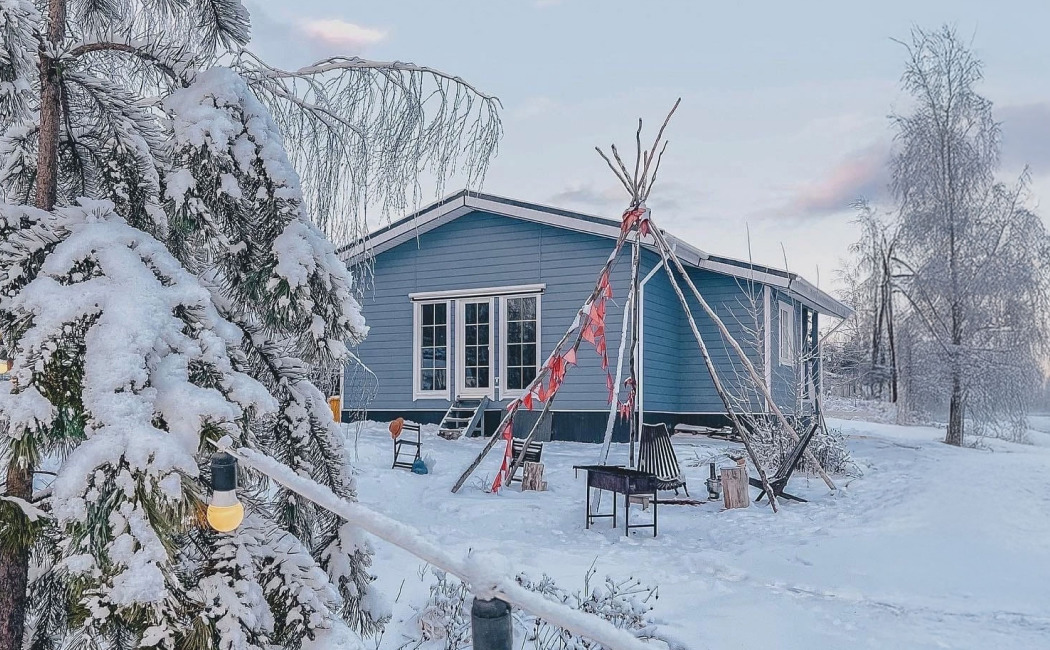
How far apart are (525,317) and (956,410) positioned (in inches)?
402

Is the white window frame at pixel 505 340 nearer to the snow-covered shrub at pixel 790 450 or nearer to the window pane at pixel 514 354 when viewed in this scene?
the window pane at pixel 514 354

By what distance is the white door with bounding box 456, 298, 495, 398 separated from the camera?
616 inches

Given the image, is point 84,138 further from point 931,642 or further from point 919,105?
point 919,105

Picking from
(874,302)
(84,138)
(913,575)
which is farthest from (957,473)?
A: (874,302)

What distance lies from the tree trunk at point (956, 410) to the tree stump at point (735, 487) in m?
11.0

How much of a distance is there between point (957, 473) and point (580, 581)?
28.7 ft

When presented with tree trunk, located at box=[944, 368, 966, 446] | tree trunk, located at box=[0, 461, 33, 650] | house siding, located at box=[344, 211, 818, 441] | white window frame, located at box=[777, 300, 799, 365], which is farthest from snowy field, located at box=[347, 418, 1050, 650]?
tree trunk, located at box=[944, 368, 966, 446]

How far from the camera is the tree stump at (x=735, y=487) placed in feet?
28.8

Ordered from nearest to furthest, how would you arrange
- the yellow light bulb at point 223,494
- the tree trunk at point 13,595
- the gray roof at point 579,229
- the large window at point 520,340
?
the yellow light bulb at point 223,494 < the tree trunk at point 13,595 < the gray roof at point 579,229 < the large window at point 520,340

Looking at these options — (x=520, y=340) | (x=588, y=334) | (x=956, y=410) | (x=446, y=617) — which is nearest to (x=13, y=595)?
(x=446, y=617)

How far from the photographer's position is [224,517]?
1.58m

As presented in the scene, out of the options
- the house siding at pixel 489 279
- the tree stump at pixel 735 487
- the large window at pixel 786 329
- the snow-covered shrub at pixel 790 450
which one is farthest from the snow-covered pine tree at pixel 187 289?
the large window at pixel 786 329

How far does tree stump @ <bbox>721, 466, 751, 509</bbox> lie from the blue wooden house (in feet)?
16.5

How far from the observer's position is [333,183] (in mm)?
2865
